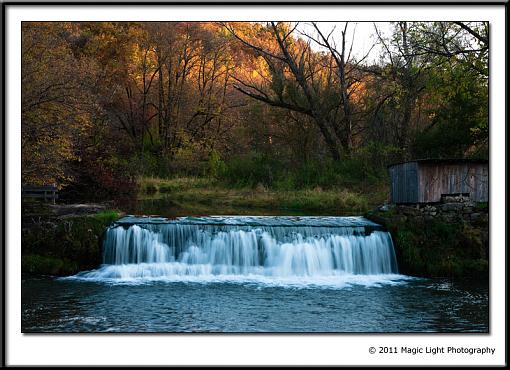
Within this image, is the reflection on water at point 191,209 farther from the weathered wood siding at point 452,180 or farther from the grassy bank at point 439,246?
the grassy bank at point 439,246

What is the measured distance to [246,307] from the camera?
40.1 ft

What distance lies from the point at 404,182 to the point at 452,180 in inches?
61.4

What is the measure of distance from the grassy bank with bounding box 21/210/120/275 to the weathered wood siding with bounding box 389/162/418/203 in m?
9.21

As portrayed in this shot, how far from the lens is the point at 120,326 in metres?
10.8

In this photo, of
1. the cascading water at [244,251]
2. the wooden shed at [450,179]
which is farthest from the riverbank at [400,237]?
the cascading water at [244,251]

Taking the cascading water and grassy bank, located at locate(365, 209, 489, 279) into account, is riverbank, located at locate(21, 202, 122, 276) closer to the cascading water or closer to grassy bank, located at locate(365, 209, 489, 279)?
the cascading water

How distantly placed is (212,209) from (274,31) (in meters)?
13.6

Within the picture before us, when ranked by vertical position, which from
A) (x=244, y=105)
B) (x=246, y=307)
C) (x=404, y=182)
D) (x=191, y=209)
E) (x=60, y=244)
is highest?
(x=244, y=105)

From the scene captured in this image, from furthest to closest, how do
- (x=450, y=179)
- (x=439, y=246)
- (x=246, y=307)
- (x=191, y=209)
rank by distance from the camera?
(x=191, y=209), (x=450, y=179), (x=439, y=246), (x=246, y=307)

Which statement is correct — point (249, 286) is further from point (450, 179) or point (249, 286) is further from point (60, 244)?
point (450, 179)

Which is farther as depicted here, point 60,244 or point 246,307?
point 60,244

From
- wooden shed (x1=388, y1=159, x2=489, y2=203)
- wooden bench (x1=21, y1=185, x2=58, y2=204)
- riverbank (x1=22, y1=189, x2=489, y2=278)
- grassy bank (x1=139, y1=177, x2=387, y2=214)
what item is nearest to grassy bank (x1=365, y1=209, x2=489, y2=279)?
riverbank (x1=22, y1=189, x2=489, y2=278)

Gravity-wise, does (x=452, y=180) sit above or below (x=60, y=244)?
above

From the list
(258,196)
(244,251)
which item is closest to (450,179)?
(244,251)
